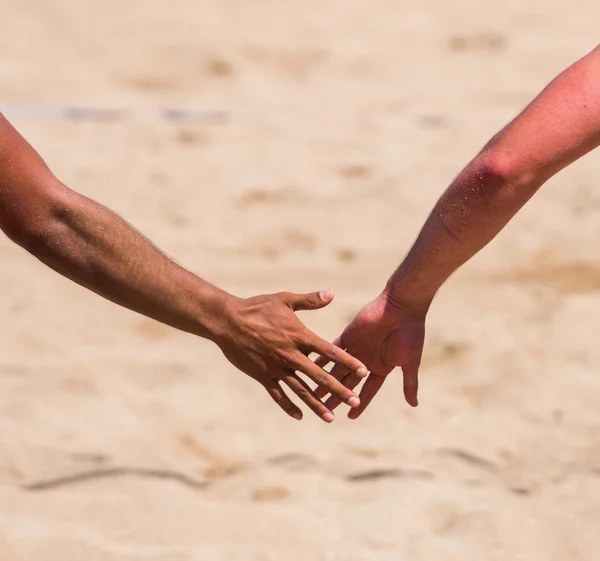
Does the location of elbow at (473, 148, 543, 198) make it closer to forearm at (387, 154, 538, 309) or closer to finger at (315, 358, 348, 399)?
forearm at (387, 154, 538, 309)

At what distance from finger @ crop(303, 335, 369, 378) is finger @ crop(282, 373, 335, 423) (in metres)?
0.09

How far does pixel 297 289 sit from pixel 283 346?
5.15 feet

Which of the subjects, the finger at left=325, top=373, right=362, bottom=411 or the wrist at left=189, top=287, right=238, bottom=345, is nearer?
the wrist at left=189, top=287, right=238, bottom=345

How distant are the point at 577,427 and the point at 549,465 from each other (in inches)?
9.4

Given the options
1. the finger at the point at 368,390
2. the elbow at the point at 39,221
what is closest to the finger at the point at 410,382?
the finger at the point at 368,390

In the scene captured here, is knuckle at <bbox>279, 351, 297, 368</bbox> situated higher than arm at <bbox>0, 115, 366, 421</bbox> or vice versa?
arm at <bbox>0, 115, 366, 421</bbox>

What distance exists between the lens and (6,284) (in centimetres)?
A: 435

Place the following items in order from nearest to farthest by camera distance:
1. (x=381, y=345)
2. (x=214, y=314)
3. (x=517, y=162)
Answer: (x=517, y=162) < (x=214, y=314) < (x=381, y=345)

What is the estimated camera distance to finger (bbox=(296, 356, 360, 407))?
9.17 ft

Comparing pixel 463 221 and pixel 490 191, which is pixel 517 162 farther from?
pixel 463 221

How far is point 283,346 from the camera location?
110 inches

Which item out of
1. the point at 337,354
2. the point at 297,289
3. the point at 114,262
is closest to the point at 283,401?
the point at 337,354

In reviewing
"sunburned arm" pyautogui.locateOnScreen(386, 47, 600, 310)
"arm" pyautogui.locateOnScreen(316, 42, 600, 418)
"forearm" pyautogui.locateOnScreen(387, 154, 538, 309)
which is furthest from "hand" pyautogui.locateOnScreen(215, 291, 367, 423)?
"sunburned arm" pyautogui.locateOnScreen(386, 47, 600, 310)

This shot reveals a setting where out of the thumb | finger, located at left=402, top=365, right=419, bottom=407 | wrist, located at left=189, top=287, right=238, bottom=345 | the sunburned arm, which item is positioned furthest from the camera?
finger, located at left=402, top=365, right=419, bottom=407
